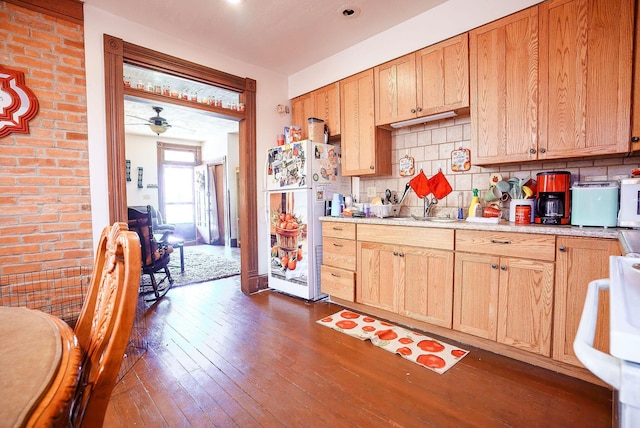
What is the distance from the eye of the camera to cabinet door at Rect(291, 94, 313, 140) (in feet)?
12.2

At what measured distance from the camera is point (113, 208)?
8.59ft

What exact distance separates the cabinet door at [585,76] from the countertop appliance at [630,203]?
0.30 metres

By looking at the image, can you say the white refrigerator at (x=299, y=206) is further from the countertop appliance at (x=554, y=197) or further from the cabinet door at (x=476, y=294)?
the countertop appliance at (x=554, y=197)

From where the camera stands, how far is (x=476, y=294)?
84.4 inches

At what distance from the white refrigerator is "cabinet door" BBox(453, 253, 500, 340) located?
1495mm

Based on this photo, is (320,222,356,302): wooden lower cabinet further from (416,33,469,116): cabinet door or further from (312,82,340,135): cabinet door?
(416,33,469,116): cabinet door

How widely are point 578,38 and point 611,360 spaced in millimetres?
2365

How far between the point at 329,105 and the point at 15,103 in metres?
2.69

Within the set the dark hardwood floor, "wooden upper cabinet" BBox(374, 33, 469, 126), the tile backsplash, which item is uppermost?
"wooden upper cabinet" BBox(374, 33, 469, 126)

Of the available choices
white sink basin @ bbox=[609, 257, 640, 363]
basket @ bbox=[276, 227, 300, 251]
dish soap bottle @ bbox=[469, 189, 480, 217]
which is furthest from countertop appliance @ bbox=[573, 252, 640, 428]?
basket @ bbox=[276, 227, 300, 251]

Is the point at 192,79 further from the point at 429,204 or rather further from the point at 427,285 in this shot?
the point at 427,285

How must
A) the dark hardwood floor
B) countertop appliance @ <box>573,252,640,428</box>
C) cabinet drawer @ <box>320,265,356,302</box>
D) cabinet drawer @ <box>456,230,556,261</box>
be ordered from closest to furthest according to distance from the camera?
countertop appliance @ <box>573,252,640,428</box>
the dark hardwood floor
cabinet drawer @ <box>456,230,556,261</box>
cabinet drawer @ <box>320,265,356,302</box>

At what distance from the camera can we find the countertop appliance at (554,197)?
201 centimetres

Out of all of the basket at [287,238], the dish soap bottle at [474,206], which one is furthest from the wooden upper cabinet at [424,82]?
the basket at [287,238]
